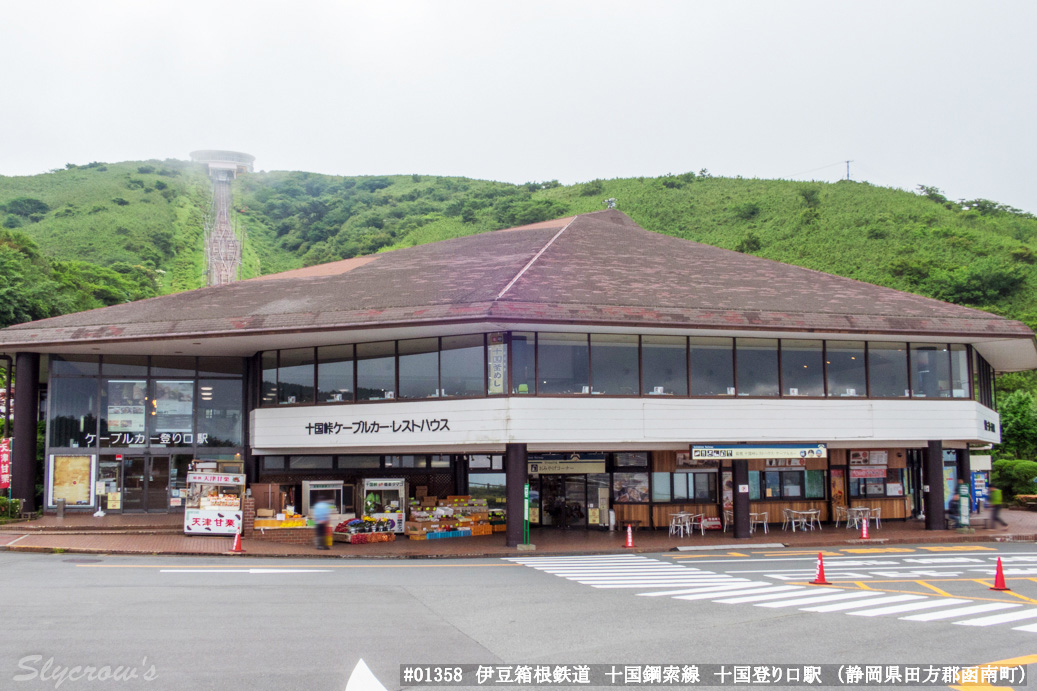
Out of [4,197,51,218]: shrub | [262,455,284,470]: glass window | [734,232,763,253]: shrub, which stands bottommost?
[262,455,284,470]: glass window

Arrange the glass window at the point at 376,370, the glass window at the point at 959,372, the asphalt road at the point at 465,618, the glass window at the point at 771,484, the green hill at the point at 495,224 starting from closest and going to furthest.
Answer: the asphalt road at the point at 465,618
the glass window at the point at 376,370
the glass window at the point at 959,372
the glass window at the point at 771,484
the green hill at the point at 495,224

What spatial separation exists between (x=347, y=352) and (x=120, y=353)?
8.61 meters

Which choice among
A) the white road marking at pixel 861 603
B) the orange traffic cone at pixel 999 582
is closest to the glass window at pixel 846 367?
the orange traffic cone at pixel 999 582

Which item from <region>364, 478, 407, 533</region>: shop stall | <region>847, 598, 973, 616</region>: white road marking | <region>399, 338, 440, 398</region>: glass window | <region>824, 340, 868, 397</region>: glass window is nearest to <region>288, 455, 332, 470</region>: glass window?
<region>364, 478, 407, 533</region>: shop stall

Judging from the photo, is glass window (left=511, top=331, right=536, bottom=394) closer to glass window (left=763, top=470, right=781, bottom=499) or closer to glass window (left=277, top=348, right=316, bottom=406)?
glass window (left=277, top=348, right=316, bottom=406)

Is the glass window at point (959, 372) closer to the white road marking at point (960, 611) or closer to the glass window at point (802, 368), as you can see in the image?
the glass window at point (802, 368)

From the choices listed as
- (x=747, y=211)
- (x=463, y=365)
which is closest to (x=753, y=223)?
(x=747, y=211)

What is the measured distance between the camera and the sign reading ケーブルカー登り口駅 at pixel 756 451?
83.3ft

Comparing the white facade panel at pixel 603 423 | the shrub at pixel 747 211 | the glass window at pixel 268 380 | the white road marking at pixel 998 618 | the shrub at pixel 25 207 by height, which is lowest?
the white road marking at pixel 998 618

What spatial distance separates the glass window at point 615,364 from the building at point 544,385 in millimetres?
63

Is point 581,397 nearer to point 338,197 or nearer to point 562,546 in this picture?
point 562,546

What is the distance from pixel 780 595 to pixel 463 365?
455 inches

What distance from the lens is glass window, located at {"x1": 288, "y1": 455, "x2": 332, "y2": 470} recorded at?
2903 centimetres

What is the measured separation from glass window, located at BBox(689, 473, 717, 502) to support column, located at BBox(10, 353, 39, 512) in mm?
21217
